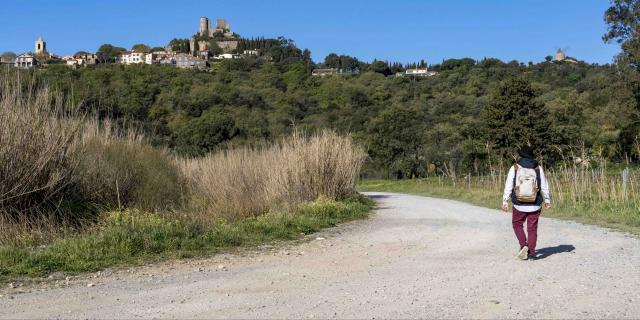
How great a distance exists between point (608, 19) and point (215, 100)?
42.6 m

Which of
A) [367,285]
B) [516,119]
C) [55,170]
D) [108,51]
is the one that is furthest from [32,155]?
[108,51]

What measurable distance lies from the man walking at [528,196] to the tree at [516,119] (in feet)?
123

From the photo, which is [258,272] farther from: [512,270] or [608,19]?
[608,19]

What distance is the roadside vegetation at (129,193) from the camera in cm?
912

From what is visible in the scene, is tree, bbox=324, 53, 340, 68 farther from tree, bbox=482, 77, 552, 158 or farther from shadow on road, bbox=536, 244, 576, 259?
shadow on road, bbox=536, 244, 576, 259

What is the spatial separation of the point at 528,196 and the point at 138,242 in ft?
20.6

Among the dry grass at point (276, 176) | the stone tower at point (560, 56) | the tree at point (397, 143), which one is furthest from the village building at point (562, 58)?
the dry grass at point (276, 176)

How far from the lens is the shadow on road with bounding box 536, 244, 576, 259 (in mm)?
8938

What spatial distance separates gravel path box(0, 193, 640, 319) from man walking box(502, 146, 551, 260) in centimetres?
34

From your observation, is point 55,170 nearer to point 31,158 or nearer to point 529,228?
point 31,158

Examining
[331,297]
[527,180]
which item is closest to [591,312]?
[331,297]

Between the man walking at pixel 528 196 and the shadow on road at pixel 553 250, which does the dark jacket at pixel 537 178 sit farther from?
the shadow on road at pixel 553 250

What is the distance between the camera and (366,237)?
11.6 metres

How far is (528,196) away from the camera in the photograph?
8.55 m
